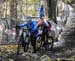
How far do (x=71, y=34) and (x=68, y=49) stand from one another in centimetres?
49

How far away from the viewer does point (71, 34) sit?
43781 millimetres

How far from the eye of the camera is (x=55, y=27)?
4384 centimetres

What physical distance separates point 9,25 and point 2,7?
0.60 metres

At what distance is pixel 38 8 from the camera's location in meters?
43.8

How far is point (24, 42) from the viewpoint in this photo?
144 ft

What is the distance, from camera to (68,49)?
4391 cm

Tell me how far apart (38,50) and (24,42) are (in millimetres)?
497

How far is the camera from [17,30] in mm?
43875

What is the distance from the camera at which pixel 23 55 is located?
144ft

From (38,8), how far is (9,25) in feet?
3.40

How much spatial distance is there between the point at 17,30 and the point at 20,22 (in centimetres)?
27

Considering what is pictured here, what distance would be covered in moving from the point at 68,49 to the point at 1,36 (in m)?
2.11

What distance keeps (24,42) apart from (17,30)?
16.9 inches

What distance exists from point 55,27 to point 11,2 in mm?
Answer: 1560
